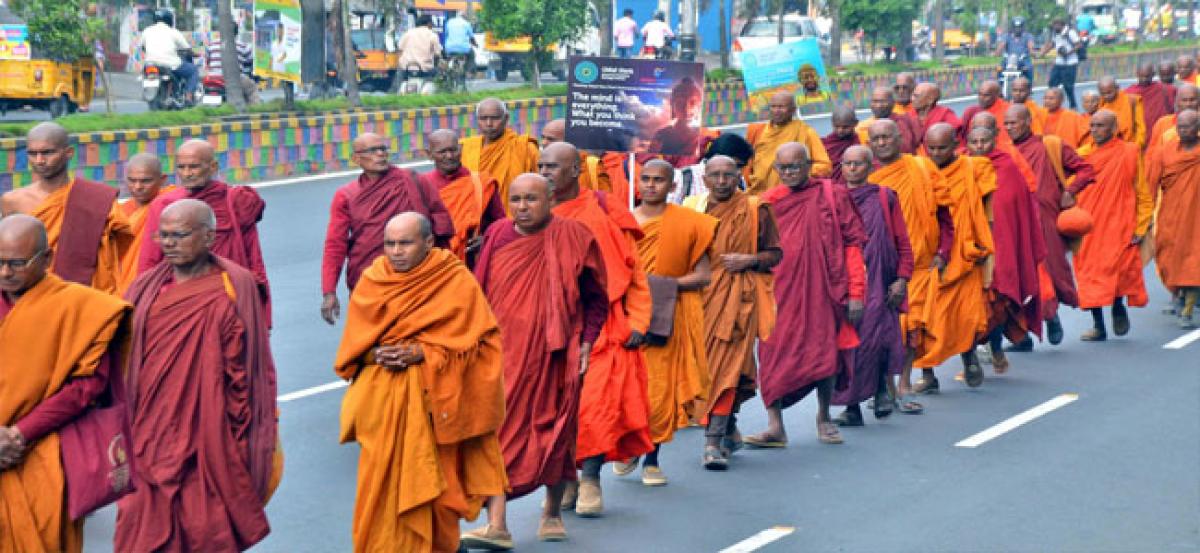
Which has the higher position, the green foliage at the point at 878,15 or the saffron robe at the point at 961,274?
the green foliage at the point at 878,15

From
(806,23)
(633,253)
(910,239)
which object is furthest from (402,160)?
(806,23)

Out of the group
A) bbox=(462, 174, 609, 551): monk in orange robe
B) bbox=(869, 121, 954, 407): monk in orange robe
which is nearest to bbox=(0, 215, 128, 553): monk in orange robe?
bbox=(462, 174, 609, 551): monk in orange robe

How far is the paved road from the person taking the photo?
8438 millimetres

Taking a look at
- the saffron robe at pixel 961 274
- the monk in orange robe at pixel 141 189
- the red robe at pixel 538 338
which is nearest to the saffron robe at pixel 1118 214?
the saffron robe at pixel 961 274

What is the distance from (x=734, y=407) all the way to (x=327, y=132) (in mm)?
13447

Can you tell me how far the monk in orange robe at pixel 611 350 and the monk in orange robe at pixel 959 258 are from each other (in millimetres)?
3514

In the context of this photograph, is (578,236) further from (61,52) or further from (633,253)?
(61,52)

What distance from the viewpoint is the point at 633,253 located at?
862 cm

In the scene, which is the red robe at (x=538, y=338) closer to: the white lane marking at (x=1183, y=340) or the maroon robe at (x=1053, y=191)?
the maroon robe at (x=1053, y=191)

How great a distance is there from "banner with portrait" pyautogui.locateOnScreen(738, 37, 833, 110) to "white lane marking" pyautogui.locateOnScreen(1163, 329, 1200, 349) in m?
3.82

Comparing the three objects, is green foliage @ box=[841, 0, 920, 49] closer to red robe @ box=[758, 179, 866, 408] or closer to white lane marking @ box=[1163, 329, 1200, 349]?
white lane marking @ box=[1163, 329, 1200, 349]

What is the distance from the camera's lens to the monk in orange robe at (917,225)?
37.9 ft

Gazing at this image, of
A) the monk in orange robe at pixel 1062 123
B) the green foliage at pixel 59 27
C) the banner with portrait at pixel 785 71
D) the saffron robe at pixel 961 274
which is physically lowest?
the saffron robe at pixel 961 274

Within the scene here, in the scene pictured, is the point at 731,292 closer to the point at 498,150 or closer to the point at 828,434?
the point at 828,434
